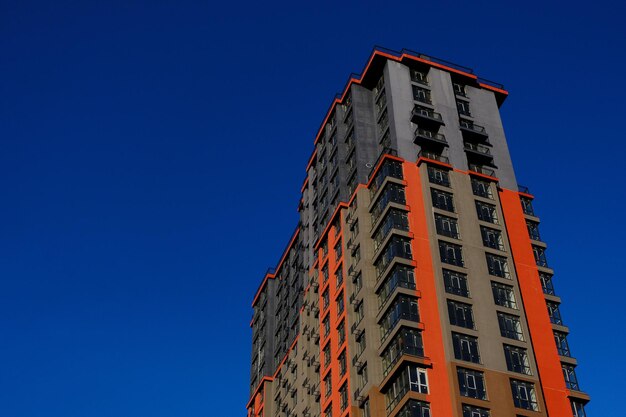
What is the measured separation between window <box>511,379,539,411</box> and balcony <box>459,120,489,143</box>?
32.4 metres

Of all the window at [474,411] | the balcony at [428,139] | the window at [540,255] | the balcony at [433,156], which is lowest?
the window at [474,411]

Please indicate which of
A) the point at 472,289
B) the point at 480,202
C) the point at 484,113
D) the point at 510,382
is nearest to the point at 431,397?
the point at 510,382

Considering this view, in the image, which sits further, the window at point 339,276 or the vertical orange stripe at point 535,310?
the window at point 339,276

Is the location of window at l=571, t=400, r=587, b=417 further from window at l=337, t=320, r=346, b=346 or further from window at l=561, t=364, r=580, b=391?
window at l=337, t=320, r=346, b=346

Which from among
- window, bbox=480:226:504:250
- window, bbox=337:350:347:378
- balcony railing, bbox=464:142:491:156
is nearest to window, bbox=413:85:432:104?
balcony railing, bbox=464:142:491:156

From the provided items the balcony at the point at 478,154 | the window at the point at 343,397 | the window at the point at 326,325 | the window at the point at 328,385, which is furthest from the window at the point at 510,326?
the balcony at the point at 478,154

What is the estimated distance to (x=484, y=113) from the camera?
10288 centimetres

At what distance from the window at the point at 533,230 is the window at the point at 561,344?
40.3 feet

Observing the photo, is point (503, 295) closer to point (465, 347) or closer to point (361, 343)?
point (465, 347)

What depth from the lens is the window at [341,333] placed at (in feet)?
285

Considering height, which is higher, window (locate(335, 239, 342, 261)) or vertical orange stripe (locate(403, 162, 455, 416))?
window (locate(335, 239, 342, 261))

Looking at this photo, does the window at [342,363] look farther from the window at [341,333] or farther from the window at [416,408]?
the window at [416,408]

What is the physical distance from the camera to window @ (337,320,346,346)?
8694cm

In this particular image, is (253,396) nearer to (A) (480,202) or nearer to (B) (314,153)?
(B) (314,153)
